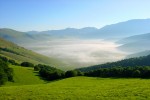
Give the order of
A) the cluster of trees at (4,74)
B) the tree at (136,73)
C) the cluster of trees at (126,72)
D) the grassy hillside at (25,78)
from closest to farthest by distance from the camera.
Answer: the cluster of trees at (4,74) < the cluster of trees at (126,72) < the tree at (136,73) < the grassy hillside at (25,78)

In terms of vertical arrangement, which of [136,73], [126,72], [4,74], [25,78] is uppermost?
[126,72]

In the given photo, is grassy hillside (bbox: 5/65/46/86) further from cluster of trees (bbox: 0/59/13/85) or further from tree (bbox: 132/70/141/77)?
tree (bbox: 132/70/141/77)

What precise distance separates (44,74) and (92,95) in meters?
97.3

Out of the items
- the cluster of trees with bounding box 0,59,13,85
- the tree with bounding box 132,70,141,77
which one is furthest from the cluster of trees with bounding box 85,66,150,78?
the cluster of trees with bounding box 0,59,13,85

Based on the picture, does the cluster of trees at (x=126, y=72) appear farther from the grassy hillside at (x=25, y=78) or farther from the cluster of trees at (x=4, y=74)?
the cluster of trees at (x=4, y=74)

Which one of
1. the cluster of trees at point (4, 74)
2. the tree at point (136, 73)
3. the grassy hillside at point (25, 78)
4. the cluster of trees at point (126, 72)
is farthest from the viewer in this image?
the grassy hillside at point (25, 78)

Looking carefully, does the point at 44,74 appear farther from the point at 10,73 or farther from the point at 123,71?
the point at 123,71

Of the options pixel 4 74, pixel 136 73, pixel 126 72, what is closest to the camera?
pixel 4 74

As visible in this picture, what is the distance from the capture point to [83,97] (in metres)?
37.3

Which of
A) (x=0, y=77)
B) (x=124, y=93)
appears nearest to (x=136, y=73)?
(x=0, y=77)

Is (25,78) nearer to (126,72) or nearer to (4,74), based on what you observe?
(4,74)

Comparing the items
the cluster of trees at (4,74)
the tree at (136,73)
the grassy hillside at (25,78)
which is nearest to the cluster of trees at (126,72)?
the tree at (136,73)

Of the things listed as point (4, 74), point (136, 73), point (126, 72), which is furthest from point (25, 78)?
point (136, 73)

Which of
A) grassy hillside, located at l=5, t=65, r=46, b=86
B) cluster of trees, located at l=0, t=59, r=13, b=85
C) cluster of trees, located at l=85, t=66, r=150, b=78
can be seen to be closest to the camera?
cluster of trees, located at l=0, t=59, r=13, b=85
